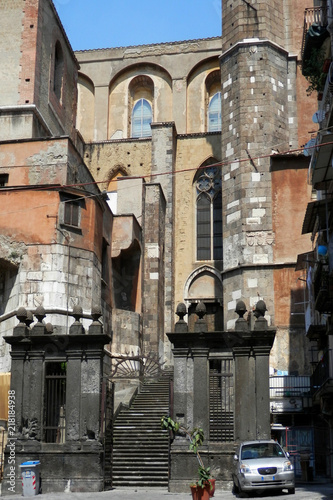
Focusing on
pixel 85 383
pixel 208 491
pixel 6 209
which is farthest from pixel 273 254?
pixel 208 491

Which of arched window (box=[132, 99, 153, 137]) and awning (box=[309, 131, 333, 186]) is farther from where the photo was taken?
arched window (box=[132, 99, 153, 137])

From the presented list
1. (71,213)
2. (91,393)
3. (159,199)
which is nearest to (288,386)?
(71,213)

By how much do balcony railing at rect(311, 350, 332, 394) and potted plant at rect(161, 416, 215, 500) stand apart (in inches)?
207

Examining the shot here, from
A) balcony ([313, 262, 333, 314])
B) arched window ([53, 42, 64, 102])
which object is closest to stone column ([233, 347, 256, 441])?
balcony ([313, 262, 333, 314])

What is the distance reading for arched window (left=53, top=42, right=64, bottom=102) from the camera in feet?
106

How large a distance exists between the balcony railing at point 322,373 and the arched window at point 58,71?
52.5 ft

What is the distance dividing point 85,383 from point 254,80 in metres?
15.6

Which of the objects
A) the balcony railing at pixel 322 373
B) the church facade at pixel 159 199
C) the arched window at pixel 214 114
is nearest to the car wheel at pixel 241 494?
the balcony railing at pixel 322 373

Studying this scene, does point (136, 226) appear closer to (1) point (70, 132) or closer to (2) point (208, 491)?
(1) point (70, 132)

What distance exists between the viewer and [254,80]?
28438mm

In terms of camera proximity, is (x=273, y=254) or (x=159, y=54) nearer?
(x=273, y=254)

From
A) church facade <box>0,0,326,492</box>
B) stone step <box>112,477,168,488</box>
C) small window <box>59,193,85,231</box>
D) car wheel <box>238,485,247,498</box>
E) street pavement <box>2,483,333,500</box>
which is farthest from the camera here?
small window <box>59,193,85,231</box>

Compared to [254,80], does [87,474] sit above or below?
below

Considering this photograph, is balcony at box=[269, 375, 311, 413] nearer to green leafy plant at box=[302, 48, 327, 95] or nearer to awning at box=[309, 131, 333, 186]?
awning at box=[309, 131, 333, 186]
